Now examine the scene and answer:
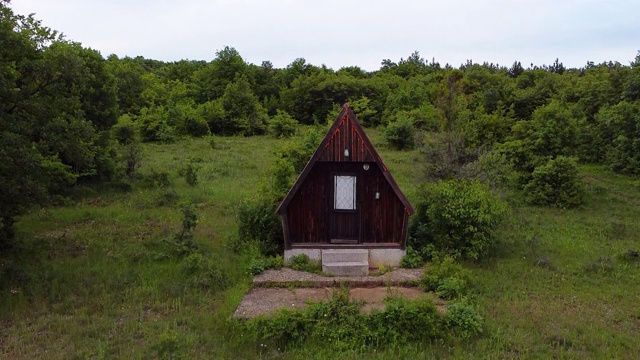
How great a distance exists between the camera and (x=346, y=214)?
496 inches

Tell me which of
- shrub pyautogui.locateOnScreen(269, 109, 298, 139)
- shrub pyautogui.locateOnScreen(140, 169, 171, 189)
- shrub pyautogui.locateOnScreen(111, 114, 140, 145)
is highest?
shrub pyautogui.locateOnScreen(269, 109, 298, 139)

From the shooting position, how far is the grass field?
8.72 m

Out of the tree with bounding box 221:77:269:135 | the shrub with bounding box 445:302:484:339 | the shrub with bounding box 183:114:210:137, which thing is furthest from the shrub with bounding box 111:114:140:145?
the shrub with bounding box 445:302:484:339

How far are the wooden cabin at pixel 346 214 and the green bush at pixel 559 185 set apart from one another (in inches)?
373

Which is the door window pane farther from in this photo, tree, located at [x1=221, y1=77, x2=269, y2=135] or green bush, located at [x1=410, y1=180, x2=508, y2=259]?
tree, located at [x1=221, y1=77, x2=269, y2=135]

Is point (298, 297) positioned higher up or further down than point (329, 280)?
further down

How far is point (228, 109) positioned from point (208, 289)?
1251 inches

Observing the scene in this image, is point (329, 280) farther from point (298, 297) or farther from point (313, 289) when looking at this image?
point (298, 297)

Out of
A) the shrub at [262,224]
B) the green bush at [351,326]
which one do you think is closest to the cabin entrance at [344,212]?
the shrub at [262,224]

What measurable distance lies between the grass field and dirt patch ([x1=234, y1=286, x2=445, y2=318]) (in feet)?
1.18

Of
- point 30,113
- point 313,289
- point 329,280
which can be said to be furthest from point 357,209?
point 30,113

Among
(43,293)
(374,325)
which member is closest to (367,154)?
(374,325)

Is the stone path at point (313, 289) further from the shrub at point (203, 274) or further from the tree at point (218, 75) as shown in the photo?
the tree at point (218, 75)

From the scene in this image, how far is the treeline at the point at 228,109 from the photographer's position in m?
11.5
